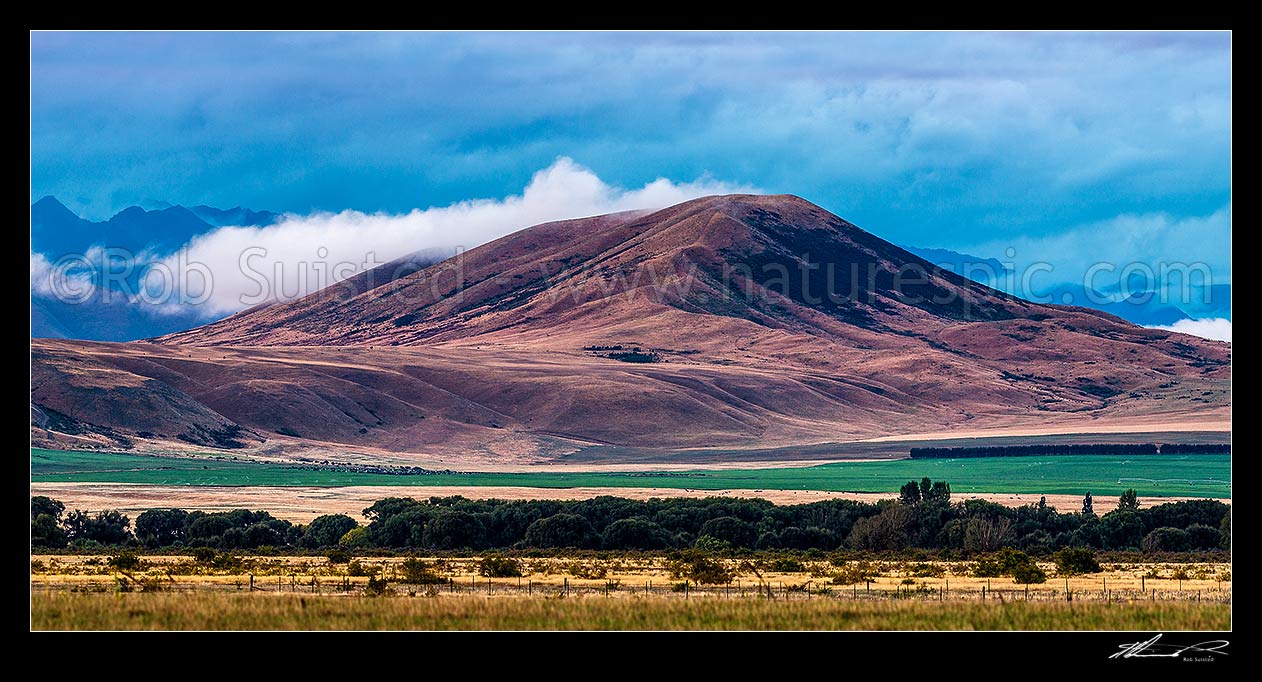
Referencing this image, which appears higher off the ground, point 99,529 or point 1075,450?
point 99,529

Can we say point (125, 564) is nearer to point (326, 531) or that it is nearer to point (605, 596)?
point (605, 596)

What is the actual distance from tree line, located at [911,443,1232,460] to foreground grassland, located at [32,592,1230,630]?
146 m

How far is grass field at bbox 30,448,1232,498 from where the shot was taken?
128 metres

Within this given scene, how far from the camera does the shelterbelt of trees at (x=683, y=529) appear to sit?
63.2 m

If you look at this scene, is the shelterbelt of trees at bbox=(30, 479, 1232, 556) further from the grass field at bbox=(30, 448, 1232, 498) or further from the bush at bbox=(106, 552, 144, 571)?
the grass field at bbox=(30, 448, 1232, 498)

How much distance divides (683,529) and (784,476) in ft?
Result: 248

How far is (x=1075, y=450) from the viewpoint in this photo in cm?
17362

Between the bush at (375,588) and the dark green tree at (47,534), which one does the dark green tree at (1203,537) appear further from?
the dark green tree at (47,534)

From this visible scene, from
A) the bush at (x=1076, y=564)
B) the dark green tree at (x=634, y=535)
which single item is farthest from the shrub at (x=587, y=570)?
the bush at (x=1076, y=564)

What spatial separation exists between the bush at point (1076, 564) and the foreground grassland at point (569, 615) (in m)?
19.1

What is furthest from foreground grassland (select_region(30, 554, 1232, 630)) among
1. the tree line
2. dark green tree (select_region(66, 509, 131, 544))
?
the tree line

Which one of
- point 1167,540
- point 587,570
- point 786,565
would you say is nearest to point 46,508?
point 587,570
